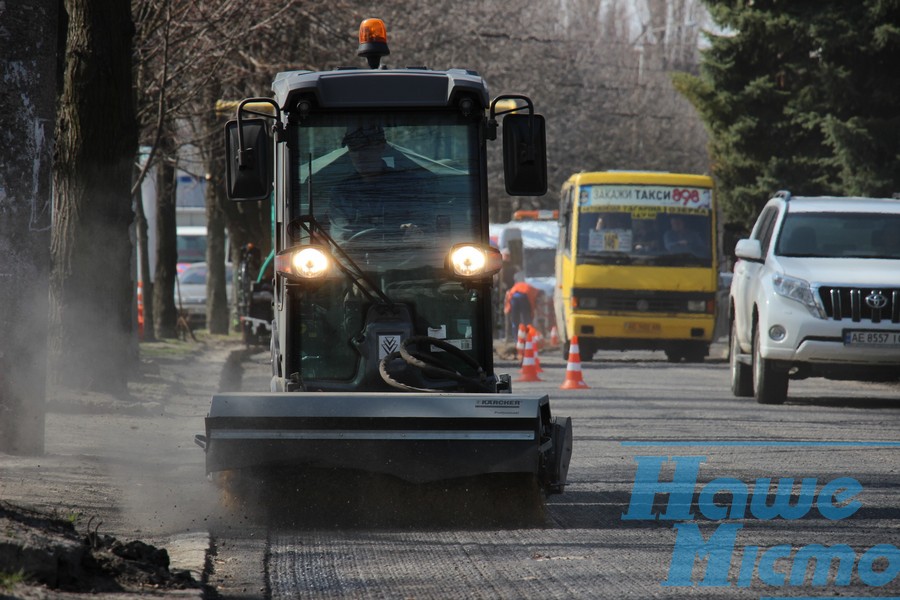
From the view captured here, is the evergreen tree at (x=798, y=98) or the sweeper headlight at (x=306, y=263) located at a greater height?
the evergreen tree at (x=798, y=98)

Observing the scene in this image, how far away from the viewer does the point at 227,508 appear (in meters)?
8.13

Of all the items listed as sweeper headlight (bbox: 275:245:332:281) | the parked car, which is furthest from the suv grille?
the parked car

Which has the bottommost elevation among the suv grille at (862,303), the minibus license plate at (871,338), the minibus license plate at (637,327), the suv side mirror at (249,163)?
the minibus license plate at (637,327)

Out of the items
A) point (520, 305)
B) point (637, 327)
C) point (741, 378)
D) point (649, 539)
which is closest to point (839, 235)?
point (741, 378)

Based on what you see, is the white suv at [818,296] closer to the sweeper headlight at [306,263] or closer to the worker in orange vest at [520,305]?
the sweeper headlight at [306,263]

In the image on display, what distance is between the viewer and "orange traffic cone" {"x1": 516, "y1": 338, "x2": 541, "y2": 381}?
20.0 meters

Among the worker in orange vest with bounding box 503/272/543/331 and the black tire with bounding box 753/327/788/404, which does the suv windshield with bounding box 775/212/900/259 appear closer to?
the black tire with bounding box 753/327/788/404

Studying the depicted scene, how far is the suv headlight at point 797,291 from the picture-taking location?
1559 cm

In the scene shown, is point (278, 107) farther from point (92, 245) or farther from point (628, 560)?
point (92, 245)

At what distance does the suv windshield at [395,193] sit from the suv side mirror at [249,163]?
346 mm

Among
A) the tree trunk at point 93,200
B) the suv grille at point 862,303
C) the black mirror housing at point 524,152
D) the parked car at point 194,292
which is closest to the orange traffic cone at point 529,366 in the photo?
the suv grille at point 862,303

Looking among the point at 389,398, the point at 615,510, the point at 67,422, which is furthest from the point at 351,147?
A: the point at 67,422

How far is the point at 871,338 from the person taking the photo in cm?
1543

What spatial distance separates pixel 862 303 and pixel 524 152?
7.60 m
